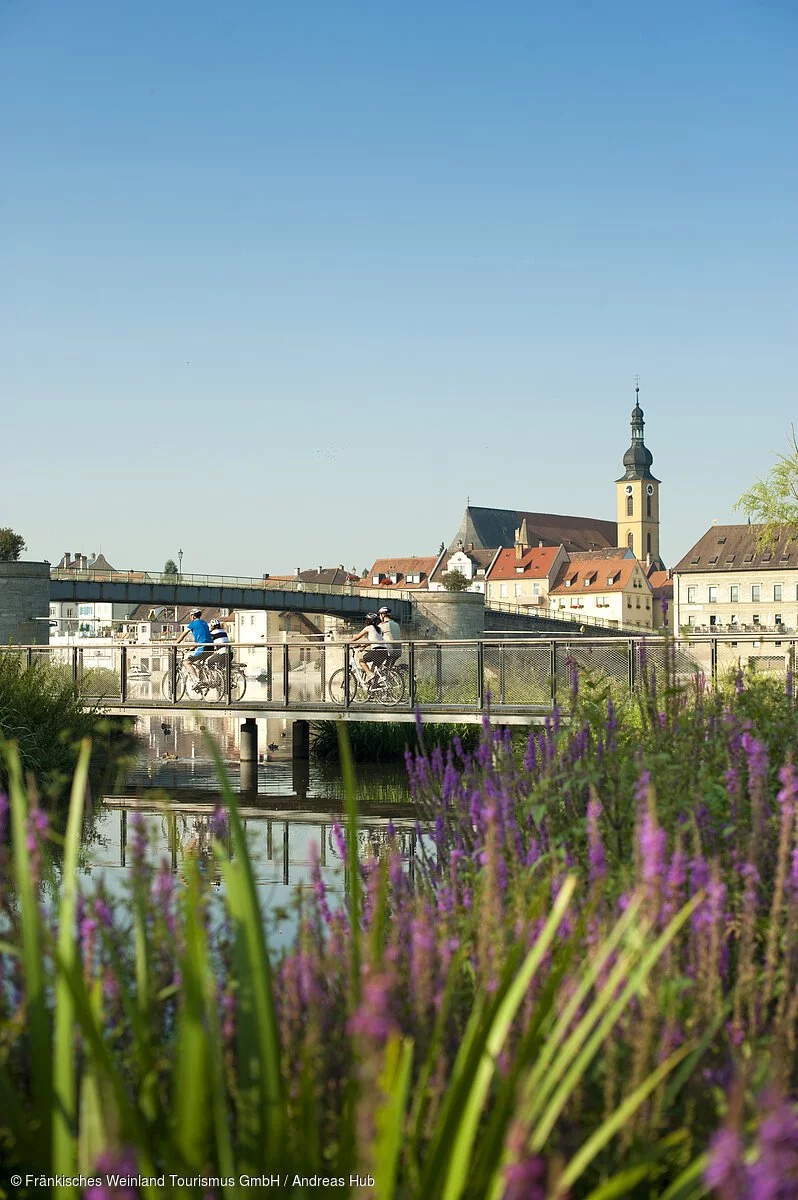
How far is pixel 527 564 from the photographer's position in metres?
134

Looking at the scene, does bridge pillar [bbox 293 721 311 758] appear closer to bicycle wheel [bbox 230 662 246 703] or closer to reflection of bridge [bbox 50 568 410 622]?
bicycle wheel [bbox 230 662 246 703]

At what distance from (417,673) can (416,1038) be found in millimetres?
16980

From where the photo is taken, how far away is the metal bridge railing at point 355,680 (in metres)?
18.0

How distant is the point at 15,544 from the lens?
8994 cm

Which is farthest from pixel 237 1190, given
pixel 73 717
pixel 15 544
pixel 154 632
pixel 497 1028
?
pixel 15 544

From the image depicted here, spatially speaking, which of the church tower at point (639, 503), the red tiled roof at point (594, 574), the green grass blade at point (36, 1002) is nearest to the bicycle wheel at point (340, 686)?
the green grass blade at point (36, 1002)

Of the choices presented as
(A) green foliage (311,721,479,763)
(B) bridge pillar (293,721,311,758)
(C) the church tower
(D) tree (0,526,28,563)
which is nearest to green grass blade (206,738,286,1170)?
(A) green foliage (311,721,479,763)

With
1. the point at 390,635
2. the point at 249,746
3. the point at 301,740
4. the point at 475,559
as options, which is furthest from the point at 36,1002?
the point at 475,559

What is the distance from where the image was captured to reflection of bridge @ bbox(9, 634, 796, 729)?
1791 centimetres

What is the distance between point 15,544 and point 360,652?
75097mm

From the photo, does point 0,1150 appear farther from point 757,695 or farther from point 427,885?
point 757,695

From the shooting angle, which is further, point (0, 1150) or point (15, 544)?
point (15, 544)

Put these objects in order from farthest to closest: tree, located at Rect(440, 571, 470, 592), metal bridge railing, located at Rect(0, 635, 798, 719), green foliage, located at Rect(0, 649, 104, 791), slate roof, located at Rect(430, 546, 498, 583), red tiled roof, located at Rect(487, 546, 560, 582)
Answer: slate roof, located at Rect(430, 546, 498, 583) < red tiled roof, located at Rect(487, 546, 560, 582) < tree, located at Rect(440, 571, 470, 592) < metal bridge railing, located at Rect(0, 635, 798, 719) < green foliage, located at Rect(0, 649, 104, 791)

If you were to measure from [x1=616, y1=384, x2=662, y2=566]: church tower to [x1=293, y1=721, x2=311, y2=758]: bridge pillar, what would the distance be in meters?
134
